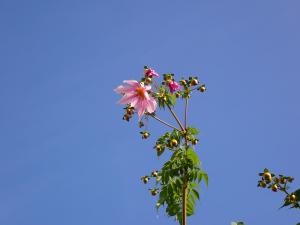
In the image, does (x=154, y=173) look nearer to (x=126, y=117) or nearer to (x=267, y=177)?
(x=126, y=117)

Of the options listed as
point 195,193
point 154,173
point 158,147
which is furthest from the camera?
point 154,173

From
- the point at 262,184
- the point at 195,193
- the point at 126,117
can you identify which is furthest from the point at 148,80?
the point at 262,184

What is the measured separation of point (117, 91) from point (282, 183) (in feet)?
8.97

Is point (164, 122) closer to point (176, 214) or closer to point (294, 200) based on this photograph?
point (176, 214)

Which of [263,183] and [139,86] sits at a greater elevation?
[139,86]

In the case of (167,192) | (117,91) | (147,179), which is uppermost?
(117,91)

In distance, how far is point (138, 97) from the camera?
5906mm

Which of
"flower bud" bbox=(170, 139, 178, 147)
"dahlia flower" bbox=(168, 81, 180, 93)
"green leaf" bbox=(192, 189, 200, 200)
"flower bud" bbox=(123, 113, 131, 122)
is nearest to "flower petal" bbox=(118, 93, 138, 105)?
"flower bud" bbox=(123, 113, 131, 122)

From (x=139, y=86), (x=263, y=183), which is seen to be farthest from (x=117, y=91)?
(x=263, y=183)

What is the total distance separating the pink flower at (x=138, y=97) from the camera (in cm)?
586

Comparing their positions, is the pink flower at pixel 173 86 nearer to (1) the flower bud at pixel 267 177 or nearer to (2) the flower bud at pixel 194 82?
(2) the flower bud at pixel 194 82

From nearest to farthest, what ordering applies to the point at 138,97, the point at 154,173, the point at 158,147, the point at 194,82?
the point at 158,147 → the point at 138,97 → the point at 194,82 → the point at 154,173

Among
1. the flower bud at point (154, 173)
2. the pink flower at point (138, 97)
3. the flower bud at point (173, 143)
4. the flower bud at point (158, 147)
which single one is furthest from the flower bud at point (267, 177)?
the flower bud at point (154, 173)

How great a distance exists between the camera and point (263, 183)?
4.50m
